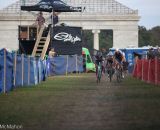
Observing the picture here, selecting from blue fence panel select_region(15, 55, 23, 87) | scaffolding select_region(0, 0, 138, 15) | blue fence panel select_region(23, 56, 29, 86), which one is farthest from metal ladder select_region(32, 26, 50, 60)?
scaffolding select_region(0, 0, 138, 15)

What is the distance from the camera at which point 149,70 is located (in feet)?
101

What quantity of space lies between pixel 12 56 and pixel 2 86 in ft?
7.45

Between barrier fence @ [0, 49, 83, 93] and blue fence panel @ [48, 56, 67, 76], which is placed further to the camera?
blue fence panel @ [48, 56, 67, 76]

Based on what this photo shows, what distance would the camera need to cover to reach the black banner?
155 feet

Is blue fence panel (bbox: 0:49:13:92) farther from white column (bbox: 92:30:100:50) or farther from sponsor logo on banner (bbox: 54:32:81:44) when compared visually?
white column (bbox: 92:30:100:50)

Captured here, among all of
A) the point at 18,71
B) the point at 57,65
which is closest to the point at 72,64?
the point at 57,65

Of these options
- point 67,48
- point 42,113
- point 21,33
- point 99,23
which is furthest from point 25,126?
point 99,23

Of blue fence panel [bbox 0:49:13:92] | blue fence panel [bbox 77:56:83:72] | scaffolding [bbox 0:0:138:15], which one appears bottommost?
blue fence panel [bbox 77:56:83:72]

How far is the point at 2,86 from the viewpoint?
840 inches

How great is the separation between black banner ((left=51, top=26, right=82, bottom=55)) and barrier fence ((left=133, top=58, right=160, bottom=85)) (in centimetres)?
1093

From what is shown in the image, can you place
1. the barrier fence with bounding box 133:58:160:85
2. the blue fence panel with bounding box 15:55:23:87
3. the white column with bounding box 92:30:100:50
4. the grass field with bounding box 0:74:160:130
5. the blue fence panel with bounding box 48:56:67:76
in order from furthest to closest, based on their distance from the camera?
the white column with bounding box 92:30:100:50 < the blue fence panel with bounding box 48:56:67:76 < the barrier fence with bounding box 133:58:160:85 < the blue fence panel with bounding box 15:55:23:87 < the grass field with bounding box 0:74:160:130

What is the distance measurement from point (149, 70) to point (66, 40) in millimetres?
17500

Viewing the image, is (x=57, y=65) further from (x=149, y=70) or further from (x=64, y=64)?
(x=149, y=70)

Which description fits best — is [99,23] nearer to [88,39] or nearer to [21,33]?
[88,39]
